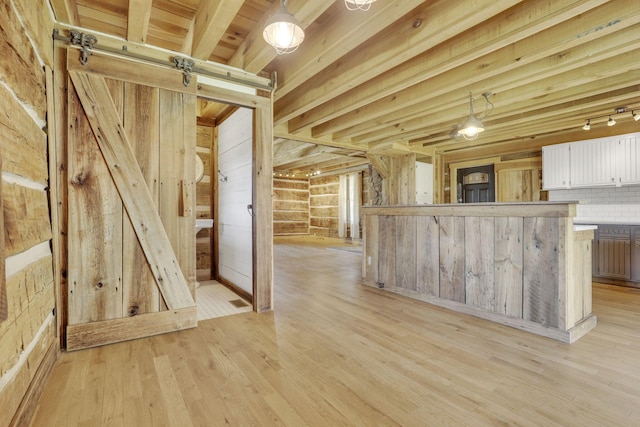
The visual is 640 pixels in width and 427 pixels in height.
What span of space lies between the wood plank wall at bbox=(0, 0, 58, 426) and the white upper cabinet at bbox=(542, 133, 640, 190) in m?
6.74

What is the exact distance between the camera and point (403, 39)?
103 inches

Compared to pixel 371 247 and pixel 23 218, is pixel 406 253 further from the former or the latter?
pixel 23 218

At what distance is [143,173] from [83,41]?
995 mm

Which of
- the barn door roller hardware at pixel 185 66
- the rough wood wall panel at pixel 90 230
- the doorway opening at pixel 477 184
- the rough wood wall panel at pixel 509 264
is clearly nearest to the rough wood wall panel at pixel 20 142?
the rough wood wall panel at pixel 90 230

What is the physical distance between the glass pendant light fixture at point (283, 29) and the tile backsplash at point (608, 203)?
188 inches

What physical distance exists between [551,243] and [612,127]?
4.27 meters

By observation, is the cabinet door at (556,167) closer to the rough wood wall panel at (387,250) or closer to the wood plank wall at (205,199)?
the rough wood wall panel at (387,250)

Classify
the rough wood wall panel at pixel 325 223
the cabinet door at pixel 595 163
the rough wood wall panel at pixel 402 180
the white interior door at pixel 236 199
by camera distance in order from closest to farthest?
1. the white interior door at pixel 236 199
2. the cabinet door at pixel 595 163
3. the rough wood wall panel at pixel 402 180
4. the rough wood wall panel at pixel 325 223

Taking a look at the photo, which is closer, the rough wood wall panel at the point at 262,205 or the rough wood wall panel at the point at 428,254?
the rough wood wall panel at the point at 262,205

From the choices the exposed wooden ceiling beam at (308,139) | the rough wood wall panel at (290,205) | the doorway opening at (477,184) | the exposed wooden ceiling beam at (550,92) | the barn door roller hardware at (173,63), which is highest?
the exposed wooden ceiling beam at (550,92)

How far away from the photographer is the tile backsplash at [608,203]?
15.5 feet

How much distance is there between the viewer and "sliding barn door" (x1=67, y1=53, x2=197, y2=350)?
2.23m

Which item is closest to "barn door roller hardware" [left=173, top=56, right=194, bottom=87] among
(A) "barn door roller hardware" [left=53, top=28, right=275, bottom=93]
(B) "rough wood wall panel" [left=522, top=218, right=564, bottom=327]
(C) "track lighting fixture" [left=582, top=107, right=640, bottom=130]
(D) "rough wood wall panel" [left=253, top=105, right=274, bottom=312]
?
(A) "barn door roller hardware" [left=53, top=28, right=275, bottom=93]

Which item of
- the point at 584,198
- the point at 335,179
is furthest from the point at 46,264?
the point at 335,179
